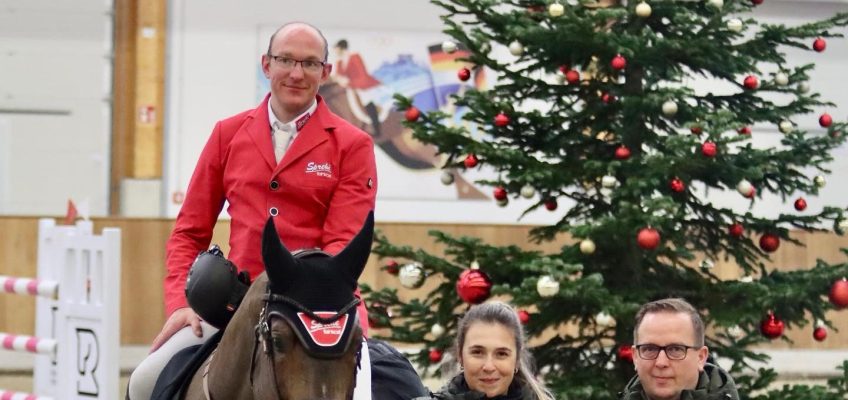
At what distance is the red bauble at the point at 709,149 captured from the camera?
20.2 feet

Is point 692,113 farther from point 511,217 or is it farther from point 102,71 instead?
point 102,71

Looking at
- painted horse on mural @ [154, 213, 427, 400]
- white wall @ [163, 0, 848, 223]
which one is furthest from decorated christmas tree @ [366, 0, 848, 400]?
white wall @ [163, 0, 848, 223]

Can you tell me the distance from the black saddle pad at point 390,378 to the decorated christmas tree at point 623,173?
2620 mm

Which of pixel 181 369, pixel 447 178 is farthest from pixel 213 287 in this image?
pixel 447 178

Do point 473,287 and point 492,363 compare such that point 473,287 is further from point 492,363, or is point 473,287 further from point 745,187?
point 492,363

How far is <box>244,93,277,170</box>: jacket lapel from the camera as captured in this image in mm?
3758

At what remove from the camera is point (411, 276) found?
262 inches

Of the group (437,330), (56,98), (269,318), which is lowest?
(437,330)

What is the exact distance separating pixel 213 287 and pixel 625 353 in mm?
3490

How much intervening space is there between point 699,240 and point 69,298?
10.4 ft

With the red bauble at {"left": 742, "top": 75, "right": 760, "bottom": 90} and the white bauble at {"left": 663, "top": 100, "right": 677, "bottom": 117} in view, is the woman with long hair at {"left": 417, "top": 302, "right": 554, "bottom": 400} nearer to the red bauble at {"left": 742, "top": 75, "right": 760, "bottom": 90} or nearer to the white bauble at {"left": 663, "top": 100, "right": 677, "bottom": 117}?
the white bauble at {"left": 663, "top": 100, "right": 677, "bottom": 117}

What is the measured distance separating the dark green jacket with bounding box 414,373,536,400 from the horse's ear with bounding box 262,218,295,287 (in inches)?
24.8

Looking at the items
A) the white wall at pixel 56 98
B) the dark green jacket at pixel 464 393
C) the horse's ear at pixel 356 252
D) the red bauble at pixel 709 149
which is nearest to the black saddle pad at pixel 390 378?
the dark green jacket at pixel 464 393

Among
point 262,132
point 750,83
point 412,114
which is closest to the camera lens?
point 262,132
